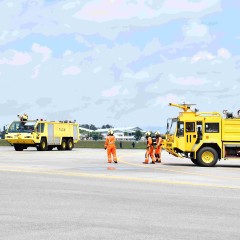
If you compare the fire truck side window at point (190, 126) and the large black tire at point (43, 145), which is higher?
the fire truck side window at point (190, 126)

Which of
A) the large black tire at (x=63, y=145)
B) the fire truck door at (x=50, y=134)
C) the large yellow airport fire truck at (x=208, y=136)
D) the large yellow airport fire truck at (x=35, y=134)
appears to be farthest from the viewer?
the large black tire at (x=63, y=145)

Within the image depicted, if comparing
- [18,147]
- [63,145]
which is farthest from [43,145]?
[63,145]

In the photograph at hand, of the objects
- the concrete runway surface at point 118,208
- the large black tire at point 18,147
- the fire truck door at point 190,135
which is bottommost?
the concrete runway surface at point 118,208

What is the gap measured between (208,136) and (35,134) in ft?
69.5

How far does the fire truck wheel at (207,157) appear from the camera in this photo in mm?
26188

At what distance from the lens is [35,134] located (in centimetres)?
4491

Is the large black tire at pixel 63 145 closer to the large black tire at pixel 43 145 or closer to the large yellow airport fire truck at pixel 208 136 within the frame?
the large black tire at pixel 43 145

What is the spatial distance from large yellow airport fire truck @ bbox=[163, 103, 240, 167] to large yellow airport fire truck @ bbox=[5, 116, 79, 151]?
65.3 feet

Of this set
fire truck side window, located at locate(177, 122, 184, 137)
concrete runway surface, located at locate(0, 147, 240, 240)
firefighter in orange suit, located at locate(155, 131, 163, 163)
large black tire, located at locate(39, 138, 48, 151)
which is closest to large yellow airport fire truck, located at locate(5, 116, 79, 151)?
large black tire, located at locate(39, 138, 48, 151)

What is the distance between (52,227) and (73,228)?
12.7 inches

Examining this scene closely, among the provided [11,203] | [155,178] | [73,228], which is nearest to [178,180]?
[155,178]

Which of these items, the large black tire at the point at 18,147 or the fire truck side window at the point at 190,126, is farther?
the large black tire at the point at 18,147

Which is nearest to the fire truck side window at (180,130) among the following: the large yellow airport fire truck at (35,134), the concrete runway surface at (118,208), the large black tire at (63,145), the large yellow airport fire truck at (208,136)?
the large yellow airport fire truck at (208,136)

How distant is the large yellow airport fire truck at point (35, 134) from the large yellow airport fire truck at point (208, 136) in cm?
1991
